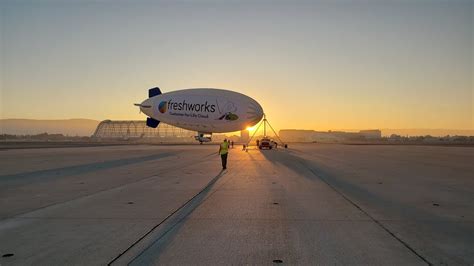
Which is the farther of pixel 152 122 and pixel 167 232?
pixel 152 122

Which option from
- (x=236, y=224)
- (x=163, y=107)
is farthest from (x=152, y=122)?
(x=236, y=224)

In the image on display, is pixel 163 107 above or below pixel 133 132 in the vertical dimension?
below

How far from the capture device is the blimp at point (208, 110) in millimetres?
41875

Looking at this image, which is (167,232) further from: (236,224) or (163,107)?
(163,107)

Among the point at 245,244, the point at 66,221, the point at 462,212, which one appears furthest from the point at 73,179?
the point at 462,212

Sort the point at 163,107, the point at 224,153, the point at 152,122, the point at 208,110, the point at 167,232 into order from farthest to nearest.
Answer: the point at 152,122
the point at 163,107
the point at 208,110
the point at 224,153
the point at 167,232

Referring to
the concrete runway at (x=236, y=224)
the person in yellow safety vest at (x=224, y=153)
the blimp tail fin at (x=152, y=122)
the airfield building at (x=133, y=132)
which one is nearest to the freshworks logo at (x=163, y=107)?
the blimp tail fin at (x=152, y=122)

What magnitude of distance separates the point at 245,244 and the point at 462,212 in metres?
5.90

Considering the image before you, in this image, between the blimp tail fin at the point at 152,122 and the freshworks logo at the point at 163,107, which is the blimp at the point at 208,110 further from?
the blimp tail fin at the point at 152,122

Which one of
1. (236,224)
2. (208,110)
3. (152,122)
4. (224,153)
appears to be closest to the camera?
(236,224)

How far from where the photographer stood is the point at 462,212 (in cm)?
927

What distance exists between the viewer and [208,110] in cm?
4191

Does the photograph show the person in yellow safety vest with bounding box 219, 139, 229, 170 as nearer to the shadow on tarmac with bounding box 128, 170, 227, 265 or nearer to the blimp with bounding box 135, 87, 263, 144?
the shadow on tarmac with bounding box 128, 170, 227, 265

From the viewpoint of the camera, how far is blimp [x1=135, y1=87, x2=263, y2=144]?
4188 centimetres
